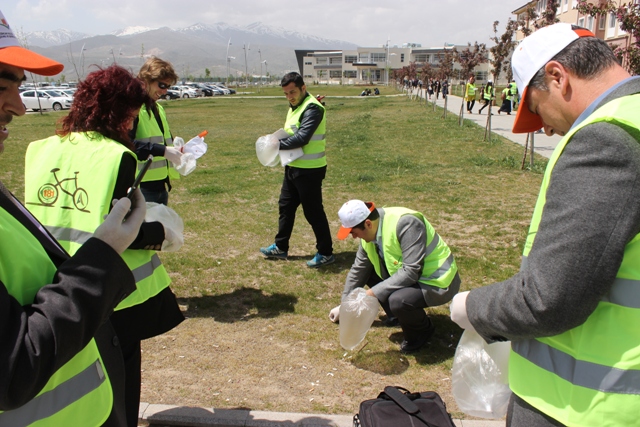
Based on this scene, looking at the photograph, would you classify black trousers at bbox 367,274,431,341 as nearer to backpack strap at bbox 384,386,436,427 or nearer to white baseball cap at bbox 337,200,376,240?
white baseball cap at bbox 337,200,376,240

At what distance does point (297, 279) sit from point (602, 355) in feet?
13.3

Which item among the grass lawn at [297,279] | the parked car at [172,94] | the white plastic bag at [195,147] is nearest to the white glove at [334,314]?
the grass lawn at [297,279]

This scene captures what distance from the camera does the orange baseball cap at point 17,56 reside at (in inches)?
49.0

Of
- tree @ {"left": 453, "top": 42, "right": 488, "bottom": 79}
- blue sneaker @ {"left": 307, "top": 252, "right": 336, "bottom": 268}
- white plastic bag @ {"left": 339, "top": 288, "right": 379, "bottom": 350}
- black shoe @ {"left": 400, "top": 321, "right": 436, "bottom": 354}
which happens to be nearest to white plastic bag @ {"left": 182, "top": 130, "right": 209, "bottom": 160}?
blue sneaker @ {"left": 307, "top": 252, "right": 336, "bottom": 268}

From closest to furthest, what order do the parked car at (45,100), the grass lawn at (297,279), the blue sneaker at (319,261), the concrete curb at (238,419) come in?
the concrete curb at (238,419)
the grass lawn at (297,279)
the blue sneaker at (319,261)
the parked car at (45,100)

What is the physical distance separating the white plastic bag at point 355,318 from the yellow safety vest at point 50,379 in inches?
87.0

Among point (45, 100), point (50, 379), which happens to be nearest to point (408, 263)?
point (50, 379)

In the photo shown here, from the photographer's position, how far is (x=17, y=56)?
1265mm

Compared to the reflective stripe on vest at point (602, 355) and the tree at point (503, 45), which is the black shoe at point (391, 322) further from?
the tree at point (503, 45)

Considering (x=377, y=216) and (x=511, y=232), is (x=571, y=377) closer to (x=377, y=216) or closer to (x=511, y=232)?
(x=377, y=216)

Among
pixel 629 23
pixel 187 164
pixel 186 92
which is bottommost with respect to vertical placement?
pixel 187 164

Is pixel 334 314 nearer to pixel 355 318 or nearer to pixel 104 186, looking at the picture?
pixel 355 318

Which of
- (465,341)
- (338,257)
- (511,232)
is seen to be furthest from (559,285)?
(511,232)

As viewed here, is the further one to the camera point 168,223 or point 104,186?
point 168,223
